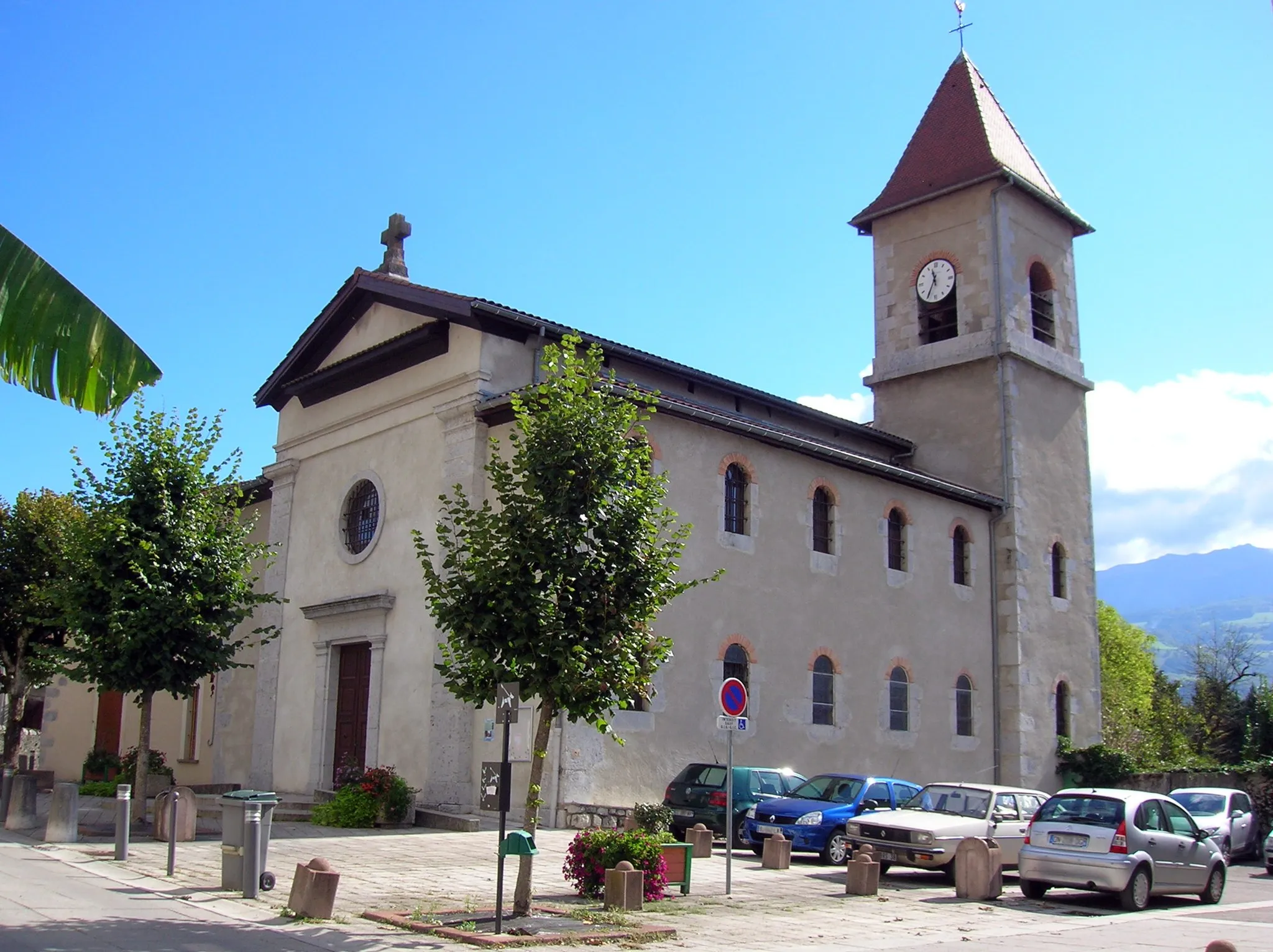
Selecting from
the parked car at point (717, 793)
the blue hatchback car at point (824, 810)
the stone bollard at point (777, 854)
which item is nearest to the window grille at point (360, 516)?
the parked car at point (717, 793)

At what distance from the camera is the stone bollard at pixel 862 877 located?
14633 mm

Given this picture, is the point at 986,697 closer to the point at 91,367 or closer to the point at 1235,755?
the point at 1235,755

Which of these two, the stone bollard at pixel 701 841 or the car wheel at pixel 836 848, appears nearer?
the stone bollard at pixel 701 841

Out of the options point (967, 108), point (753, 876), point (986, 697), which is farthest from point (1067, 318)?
point (753, 876)

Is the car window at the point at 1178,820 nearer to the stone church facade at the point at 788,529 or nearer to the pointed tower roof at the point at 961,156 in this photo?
the stone church facade at the point at 788,529

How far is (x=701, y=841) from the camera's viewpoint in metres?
17.3

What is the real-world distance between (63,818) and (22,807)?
214 cm

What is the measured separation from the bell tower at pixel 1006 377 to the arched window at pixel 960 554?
3.20 ft

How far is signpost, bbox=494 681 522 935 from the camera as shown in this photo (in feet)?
35.0

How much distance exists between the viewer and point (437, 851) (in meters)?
16.4

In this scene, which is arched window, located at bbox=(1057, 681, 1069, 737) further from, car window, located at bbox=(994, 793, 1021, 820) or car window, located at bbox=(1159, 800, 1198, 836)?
car window, located at bbox=(1159, 800, 1198, 836)

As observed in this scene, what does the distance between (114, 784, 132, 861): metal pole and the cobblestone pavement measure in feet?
0.58

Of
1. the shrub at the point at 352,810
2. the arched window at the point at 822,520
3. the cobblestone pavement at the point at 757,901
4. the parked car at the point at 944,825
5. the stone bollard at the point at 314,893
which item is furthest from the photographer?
the arched window at the point at 822,520

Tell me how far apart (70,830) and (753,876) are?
906 cm
